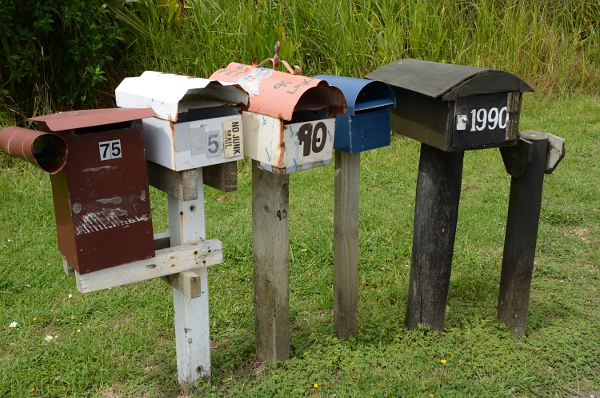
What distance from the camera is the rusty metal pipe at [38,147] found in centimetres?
220

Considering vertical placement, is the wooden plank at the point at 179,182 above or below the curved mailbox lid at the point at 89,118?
below

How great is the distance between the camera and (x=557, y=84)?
27.2 feet

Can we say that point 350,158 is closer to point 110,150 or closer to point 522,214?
point 522,214

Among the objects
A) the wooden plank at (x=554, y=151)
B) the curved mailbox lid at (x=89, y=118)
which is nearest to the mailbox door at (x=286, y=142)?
the curved mailbox lid at (x=89, y=118)

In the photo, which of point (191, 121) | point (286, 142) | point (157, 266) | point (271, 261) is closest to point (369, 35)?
point (271, 261)

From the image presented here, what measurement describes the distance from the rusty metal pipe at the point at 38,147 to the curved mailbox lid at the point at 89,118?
46 mm

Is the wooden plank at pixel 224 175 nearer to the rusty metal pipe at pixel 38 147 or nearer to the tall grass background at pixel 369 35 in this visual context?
the rusty metal pipe at pixel 38 147

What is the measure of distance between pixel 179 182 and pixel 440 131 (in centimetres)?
124

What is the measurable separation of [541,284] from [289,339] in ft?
6.03

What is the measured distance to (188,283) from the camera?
8.73 feet

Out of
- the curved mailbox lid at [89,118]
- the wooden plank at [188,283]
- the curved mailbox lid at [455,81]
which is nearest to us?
the curved mailbox lid at [89,118]

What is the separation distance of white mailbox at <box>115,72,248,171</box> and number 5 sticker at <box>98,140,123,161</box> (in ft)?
0.60

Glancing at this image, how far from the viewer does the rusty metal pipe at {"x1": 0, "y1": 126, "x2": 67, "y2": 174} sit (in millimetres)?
2203

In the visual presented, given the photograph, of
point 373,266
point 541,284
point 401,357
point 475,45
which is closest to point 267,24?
point 475,45
